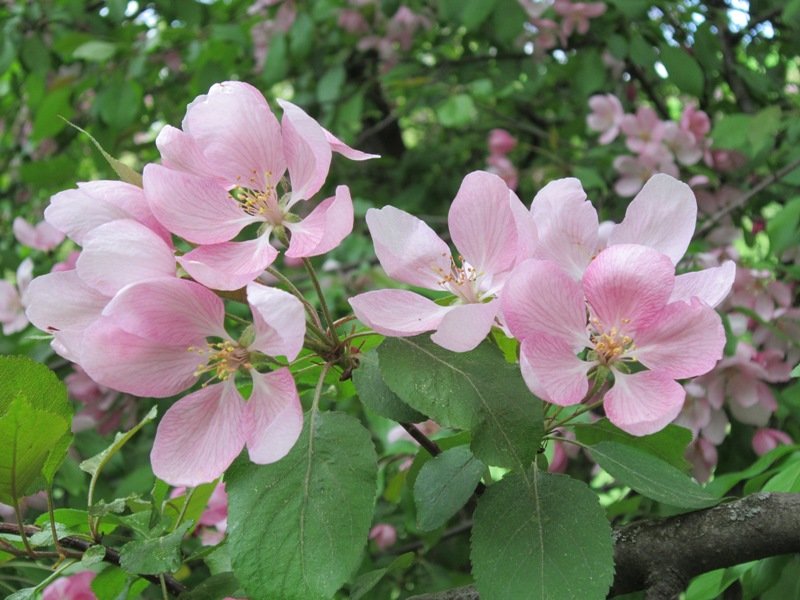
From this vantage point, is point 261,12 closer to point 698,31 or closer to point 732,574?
point 698,31

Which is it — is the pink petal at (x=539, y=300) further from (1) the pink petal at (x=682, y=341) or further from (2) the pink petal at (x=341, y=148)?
(2) the pink petal at (x=341, y=148)

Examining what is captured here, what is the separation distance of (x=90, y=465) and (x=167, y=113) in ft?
7.49

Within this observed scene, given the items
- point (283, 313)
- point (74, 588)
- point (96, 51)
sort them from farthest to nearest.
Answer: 1. point (96, 51)
2. point (74, 588)
3. point (283, 313)

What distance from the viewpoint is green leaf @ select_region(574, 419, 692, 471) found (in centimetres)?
86

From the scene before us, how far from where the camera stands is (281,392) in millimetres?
670

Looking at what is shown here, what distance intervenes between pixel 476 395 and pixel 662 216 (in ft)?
0.78

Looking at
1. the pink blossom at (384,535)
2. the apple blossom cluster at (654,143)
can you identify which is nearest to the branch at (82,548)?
the pink blossom at (384,535)

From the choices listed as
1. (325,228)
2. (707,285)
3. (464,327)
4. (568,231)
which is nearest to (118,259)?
(325,228)

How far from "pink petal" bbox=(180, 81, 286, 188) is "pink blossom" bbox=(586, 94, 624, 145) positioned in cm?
188

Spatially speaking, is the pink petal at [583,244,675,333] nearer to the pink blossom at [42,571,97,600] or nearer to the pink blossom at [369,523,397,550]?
the pink blossom at [42,571,97,600]

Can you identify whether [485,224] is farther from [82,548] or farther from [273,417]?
[82,548]

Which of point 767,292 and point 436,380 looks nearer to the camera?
point 436,380

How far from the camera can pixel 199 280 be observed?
2.12 ft

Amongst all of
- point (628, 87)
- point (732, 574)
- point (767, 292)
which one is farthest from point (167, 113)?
point (732, 574)
